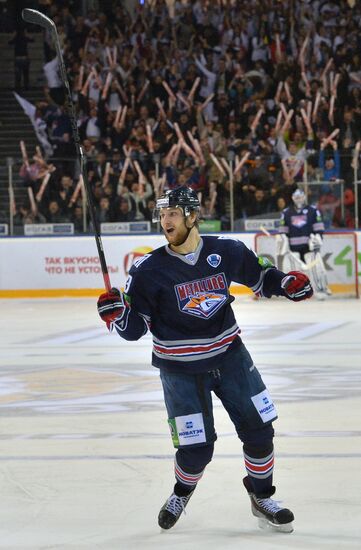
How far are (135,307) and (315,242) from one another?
13944 mm

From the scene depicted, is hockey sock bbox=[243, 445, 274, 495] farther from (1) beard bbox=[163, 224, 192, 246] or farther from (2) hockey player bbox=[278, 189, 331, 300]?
(2) hockey player bbox=[278, 189, 331, 300]

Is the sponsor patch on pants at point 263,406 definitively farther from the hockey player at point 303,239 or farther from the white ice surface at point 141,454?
the hockey player at point 303,239

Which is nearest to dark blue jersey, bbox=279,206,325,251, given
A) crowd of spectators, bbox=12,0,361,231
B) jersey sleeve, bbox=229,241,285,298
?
crowd of spectators, bbox=12,0,361,231

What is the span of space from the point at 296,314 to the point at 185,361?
38.7 ft

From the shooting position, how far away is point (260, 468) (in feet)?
17.1

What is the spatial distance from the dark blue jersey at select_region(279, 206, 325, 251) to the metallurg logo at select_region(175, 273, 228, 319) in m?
13.5

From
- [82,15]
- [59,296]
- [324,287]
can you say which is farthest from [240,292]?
[82,15]

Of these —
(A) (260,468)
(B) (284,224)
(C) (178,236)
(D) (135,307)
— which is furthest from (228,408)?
(B) (284,224)

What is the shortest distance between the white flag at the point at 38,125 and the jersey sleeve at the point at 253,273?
1750 cm

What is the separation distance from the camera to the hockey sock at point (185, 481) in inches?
205

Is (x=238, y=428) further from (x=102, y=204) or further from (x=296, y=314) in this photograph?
(x=102, y=204)

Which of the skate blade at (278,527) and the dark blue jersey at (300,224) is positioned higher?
the skate blade at (278,527)

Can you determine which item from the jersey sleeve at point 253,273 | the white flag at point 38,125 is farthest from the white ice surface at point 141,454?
the white flag at point 38,125

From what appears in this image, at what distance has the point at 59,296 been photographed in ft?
67.5
